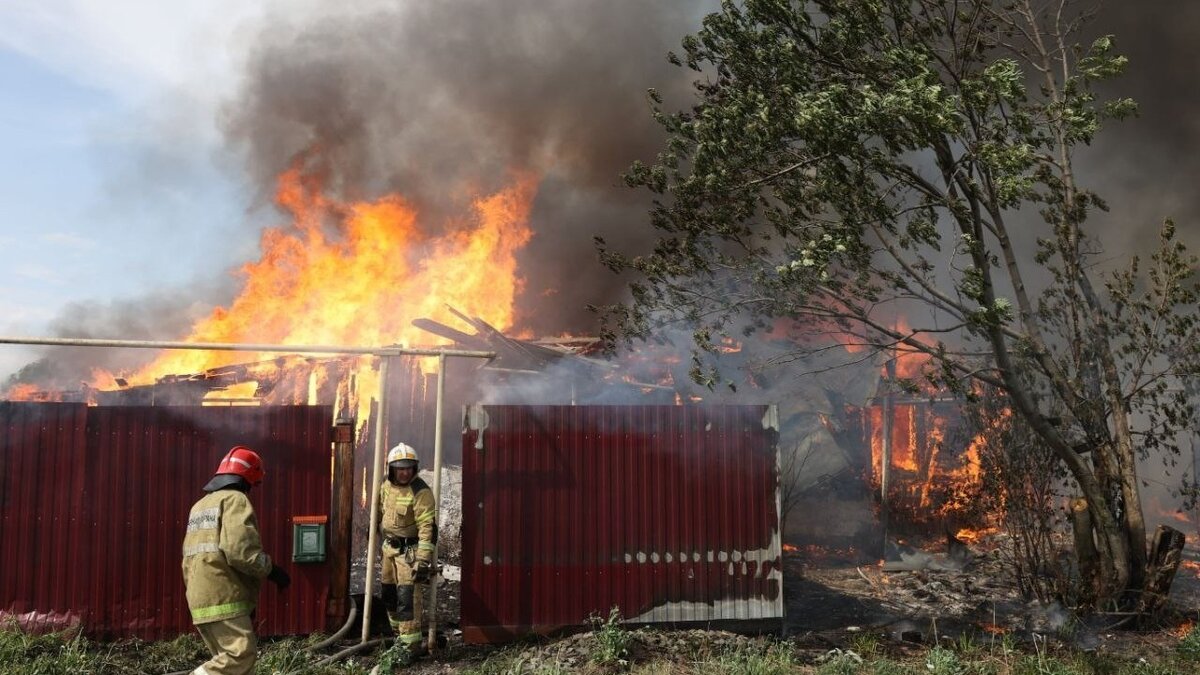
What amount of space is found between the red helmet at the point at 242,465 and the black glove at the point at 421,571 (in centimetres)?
206

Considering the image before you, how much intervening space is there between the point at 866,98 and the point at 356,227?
1744cm

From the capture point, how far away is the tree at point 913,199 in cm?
777

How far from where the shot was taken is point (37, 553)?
748cm

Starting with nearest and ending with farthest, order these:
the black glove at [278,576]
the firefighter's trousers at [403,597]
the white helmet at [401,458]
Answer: the black glove at [278,576] < the firefighter's trousers at [403,597] < the white helmet at [401,458]

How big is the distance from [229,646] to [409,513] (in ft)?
7.86

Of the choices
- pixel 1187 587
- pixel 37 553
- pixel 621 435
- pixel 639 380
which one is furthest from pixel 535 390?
pixel 1187 587

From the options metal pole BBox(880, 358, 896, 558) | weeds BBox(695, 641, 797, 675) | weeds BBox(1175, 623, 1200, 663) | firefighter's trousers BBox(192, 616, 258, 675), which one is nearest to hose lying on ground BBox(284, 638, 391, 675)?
firefighter's trousers BBox(192, 616, 258, 675)

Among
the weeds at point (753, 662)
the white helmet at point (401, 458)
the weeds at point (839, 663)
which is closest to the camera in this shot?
the weeds at point (753, 662)

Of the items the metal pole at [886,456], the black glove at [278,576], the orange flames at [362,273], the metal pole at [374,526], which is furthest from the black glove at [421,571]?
the orange flames at [362,273]

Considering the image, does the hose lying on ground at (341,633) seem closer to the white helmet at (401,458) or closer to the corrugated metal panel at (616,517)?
the corrugated metal panel at (616,517)

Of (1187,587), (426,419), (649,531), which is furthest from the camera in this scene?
(426,419)

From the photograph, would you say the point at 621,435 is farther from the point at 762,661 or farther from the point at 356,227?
the point at 356,227

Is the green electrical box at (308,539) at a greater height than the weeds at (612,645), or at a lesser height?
greater

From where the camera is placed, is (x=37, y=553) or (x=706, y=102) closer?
(x=37, y=553)
